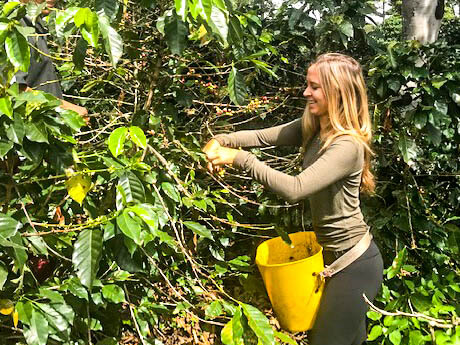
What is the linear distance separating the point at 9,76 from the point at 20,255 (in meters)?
0.51

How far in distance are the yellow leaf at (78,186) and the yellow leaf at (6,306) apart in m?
0.38

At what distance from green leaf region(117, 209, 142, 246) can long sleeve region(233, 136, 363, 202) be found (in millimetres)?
723

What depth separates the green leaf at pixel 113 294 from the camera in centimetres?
198

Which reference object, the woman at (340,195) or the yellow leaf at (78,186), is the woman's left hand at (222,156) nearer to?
the woman at (340,195)

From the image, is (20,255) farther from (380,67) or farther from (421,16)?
(421,16)

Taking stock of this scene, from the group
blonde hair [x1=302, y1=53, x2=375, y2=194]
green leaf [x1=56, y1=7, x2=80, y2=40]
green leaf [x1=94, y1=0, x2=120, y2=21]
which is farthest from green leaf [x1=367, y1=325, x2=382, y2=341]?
green leaf [x1=56, y1=7, x2=80, y2=40]

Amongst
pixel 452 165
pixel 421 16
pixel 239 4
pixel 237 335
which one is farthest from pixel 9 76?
pixel 421 16

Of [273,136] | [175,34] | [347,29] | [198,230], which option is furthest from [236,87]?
[347,29]

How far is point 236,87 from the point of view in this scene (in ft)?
7.43

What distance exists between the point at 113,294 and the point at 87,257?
56 cm

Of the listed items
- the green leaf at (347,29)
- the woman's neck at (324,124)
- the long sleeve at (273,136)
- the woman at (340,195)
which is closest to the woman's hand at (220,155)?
the woman at (340,195)

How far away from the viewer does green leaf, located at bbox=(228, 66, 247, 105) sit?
226 centimetres

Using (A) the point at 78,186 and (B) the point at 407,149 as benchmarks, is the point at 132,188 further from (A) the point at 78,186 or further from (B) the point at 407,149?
(B) the point at 407,149

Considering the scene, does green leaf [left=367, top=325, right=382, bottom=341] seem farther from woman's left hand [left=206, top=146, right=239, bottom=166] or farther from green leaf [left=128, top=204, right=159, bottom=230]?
green leaf [left=128, top=204, right=159, bottom=230]
